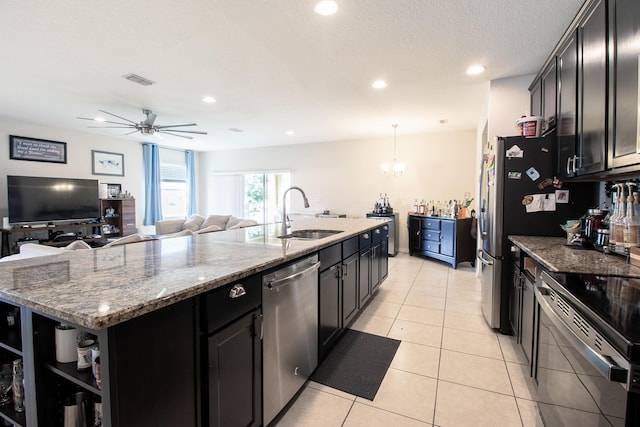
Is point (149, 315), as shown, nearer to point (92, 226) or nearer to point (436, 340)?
point (436, 340)

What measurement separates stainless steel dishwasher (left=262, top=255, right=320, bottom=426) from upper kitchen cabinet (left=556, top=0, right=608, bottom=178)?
184 centimetres

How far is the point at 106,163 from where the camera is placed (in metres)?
6.39

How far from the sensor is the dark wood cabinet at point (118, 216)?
20.7 feet

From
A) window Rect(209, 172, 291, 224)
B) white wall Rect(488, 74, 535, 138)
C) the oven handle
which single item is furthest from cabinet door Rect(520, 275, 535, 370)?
window Rect(209, 172, 291, 224)

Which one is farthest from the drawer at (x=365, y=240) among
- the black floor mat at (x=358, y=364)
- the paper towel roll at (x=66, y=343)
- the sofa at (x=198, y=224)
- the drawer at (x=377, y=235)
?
the sofa at (x=198, y=224)

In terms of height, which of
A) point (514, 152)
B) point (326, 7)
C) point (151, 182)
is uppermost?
point (326, 7)

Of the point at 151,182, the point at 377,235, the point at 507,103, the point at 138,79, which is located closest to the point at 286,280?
the point at 377,235

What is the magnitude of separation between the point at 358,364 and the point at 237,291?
1.38 meters

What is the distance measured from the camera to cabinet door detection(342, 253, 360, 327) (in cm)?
251

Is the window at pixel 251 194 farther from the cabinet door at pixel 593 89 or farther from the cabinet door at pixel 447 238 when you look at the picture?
the cabinet door at pixel 593 89

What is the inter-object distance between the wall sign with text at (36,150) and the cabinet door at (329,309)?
623 centimetres

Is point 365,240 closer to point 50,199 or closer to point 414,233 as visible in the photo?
point 414,233

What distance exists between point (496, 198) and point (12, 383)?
3.21m

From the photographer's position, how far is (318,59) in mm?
2805
